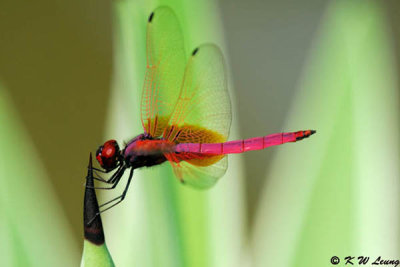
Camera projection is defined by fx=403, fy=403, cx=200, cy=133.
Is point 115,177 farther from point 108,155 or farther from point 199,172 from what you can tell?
point 199,172

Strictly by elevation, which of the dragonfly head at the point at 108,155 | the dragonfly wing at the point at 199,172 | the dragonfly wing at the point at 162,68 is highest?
the dragonfly wing at the point at 162,68

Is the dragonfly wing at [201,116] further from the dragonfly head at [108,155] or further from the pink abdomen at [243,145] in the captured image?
the dragonfly head at [108,155]

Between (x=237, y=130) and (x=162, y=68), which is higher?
(x=162, y=68)

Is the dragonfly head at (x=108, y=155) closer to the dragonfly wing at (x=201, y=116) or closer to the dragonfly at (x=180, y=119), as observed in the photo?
the dragonfly at (x=180, y=119)

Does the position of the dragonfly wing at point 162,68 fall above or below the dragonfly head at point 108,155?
above

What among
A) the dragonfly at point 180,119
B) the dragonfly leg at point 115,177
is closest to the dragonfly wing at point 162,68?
the dragonfly at point 180,119

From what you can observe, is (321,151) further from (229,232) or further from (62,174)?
(62,174)

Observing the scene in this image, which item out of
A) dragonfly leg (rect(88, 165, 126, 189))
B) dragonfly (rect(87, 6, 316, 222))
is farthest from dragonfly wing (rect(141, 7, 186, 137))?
dragonfly leg (rect(88, 165, 126, 189))

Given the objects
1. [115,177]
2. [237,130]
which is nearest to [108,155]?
[115,177]
